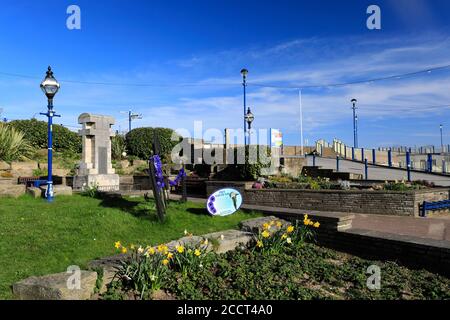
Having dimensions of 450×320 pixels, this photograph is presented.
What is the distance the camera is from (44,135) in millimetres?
24500

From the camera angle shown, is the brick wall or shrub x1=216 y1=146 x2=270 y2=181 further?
shrub x1=216 y1=146 x2=270 y2=181

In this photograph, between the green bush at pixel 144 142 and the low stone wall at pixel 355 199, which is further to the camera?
the green bush at pixel 144 142

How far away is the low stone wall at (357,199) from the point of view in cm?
1075

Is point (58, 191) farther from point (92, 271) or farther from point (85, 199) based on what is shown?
point (92, 271)

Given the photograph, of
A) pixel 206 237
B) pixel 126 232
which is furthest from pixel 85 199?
pixel 206 237

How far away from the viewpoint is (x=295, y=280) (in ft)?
16.5

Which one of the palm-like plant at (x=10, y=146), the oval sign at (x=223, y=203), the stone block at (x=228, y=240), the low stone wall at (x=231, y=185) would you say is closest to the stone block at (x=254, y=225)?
the stone block at (x=228, y=240)

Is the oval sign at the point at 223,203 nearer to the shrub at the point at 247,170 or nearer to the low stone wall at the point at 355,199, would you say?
the low stone wall at the point at 355,199

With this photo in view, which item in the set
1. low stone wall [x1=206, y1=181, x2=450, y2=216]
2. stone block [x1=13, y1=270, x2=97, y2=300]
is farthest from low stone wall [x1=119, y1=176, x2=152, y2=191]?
stone block [x1=13, y1=270, x2=97, y2=300]

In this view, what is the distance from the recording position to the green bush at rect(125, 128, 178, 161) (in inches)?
1125

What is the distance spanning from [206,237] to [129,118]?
49.5 meters

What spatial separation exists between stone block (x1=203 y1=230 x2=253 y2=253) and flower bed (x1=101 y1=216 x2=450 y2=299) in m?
0.15

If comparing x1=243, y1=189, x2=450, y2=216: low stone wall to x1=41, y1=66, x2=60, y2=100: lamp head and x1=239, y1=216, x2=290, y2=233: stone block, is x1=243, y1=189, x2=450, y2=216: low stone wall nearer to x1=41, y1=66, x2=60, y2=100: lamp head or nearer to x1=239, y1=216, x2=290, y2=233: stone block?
x1=239, y1=216, x2=290, y2=233: stone block

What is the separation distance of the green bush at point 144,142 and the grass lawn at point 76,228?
1869 cm
